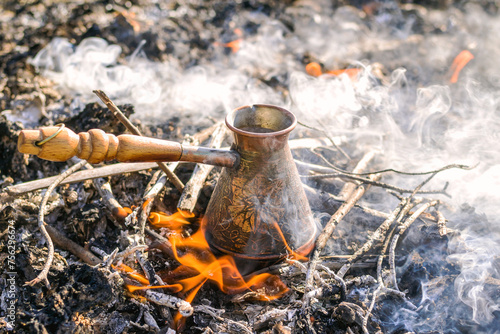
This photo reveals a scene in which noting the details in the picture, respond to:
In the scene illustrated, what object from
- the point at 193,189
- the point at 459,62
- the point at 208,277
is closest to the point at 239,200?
the point at 208,277

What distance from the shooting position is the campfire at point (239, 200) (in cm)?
246

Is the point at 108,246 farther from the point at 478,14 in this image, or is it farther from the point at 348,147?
the point at 478,14

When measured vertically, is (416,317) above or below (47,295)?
below

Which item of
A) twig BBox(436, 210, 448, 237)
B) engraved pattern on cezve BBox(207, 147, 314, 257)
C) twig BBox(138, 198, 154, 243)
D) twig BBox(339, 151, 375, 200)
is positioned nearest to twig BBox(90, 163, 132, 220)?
twig BBox(138, 198, 154, 243)

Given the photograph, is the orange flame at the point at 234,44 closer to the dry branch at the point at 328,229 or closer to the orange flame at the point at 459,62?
the orange flame at the point at 459,62

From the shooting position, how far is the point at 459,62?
786 centimetres

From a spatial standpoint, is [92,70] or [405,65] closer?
[92,70]

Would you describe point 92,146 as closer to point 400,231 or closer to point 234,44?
point 400,231

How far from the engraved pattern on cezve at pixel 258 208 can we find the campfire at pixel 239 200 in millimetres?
13

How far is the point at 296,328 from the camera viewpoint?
97.7 inches

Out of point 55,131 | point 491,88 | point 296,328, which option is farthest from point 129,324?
point 491,88

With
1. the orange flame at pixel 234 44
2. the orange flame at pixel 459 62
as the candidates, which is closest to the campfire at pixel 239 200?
the orange flame at pixel 459 62

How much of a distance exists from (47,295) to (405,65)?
24.5 ft

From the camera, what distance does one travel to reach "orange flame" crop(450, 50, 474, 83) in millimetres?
7277
